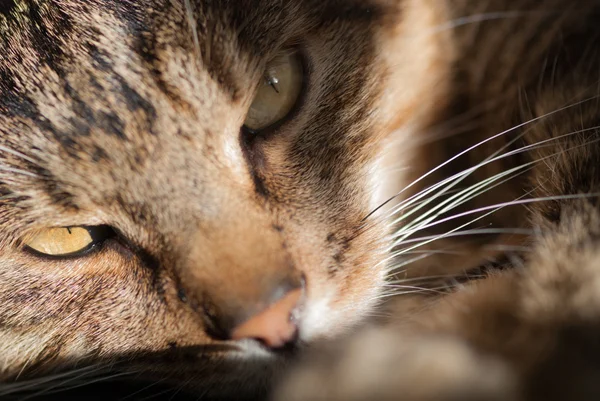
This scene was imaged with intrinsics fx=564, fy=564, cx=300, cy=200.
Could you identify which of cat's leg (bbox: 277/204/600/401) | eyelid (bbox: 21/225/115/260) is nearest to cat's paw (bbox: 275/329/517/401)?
cat's leg (bbox: 277/204/600/401)

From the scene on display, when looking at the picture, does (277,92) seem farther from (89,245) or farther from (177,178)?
(89,245)

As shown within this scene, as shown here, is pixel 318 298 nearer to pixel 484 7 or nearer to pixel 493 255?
pixel 493 255

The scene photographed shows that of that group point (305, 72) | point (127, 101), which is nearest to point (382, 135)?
point (305, 72)

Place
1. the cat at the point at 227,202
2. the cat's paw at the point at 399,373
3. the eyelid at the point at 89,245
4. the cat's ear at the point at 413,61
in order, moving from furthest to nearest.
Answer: the cat's ear at the point at 413,61, the eyelid at the point at 89,245, the cat at the point at 227,202, the cat's paw at the point at 399,373

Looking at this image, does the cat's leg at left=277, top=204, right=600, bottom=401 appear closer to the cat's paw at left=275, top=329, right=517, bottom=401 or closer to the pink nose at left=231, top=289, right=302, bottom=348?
the cat's paw at left=275, top=329, right=517, bottom=401

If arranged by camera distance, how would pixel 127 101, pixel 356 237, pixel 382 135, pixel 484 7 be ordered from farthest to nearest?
pixel 484 7 → pixel 382 135 → pixel 356 237 → pixel 127 101

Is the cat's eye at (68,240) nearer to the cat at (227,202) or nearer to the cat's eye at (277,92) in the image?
the cat at (227,202)

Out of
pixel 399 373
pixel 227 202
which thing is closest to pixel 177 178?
pixel 227 202

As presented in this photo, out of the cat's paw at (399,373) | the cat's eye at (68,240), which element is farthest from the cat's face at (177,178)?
the cat's paw at (399,373)

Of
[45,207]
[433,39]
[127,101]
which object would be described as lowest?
[45,207]
